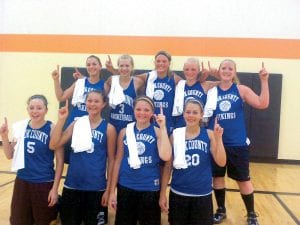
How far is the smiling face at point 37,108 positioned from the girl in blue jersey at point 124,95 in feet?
2.14

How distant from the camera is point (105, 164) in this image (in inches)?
113

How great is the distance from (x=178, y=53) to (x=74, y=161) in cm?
404

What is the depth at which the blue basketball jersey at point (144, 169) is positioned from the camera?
2.65 metres

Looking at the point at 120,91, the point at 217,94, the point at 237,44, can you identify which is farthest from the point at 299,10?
the point at 120,91

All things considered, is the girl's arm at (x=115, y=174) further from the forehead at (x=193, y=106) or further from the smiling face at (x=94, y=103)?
the forehead at (x=193, y=106)

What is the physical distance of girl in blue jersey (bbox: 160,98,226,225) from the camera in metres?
2.59

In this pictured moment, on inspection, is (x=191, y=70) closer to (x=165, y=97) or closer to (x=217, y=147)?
(x=165, y=97)

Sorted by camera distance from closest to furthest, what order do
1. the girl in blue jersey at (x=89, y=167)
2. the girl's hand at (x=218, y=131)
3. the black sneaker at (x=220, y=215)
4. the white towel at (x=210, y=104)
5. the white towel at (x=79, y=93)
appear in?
the girl's hand at (x=218, y=131), the girl in blue jersey at (x=89, y=167), the white towel at (x=210, y=104), the black sneaker at (x=220, y=215), the white towel at (x=79, y=93)

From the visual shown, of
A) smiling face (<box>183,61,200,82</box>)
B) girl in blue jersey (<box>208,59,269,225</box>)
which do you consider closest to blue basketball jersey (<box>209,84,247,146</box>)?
girl in blue jersey (<box>208,59,269,225</box>)

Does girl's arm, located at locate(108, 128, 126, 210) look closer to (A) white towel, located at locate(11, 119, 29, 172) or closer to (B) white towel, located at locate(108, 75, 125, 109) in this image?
(B) white towel, located at locate(108, 75, 125, 109)

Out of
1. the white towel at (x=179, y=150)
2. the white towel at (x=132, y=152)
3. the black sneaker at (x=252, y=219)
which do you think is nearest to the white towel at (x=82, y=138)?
the white towel at (x=132, y=152)

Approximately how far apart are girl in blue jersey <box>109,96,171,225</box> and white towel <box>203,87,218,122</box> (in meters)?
0.59

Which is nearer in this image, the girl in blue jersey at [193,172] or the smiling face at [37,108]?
the girl in blue jersey at [193,172]

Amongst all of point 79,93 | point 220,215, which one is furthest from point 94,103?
point 220,215
